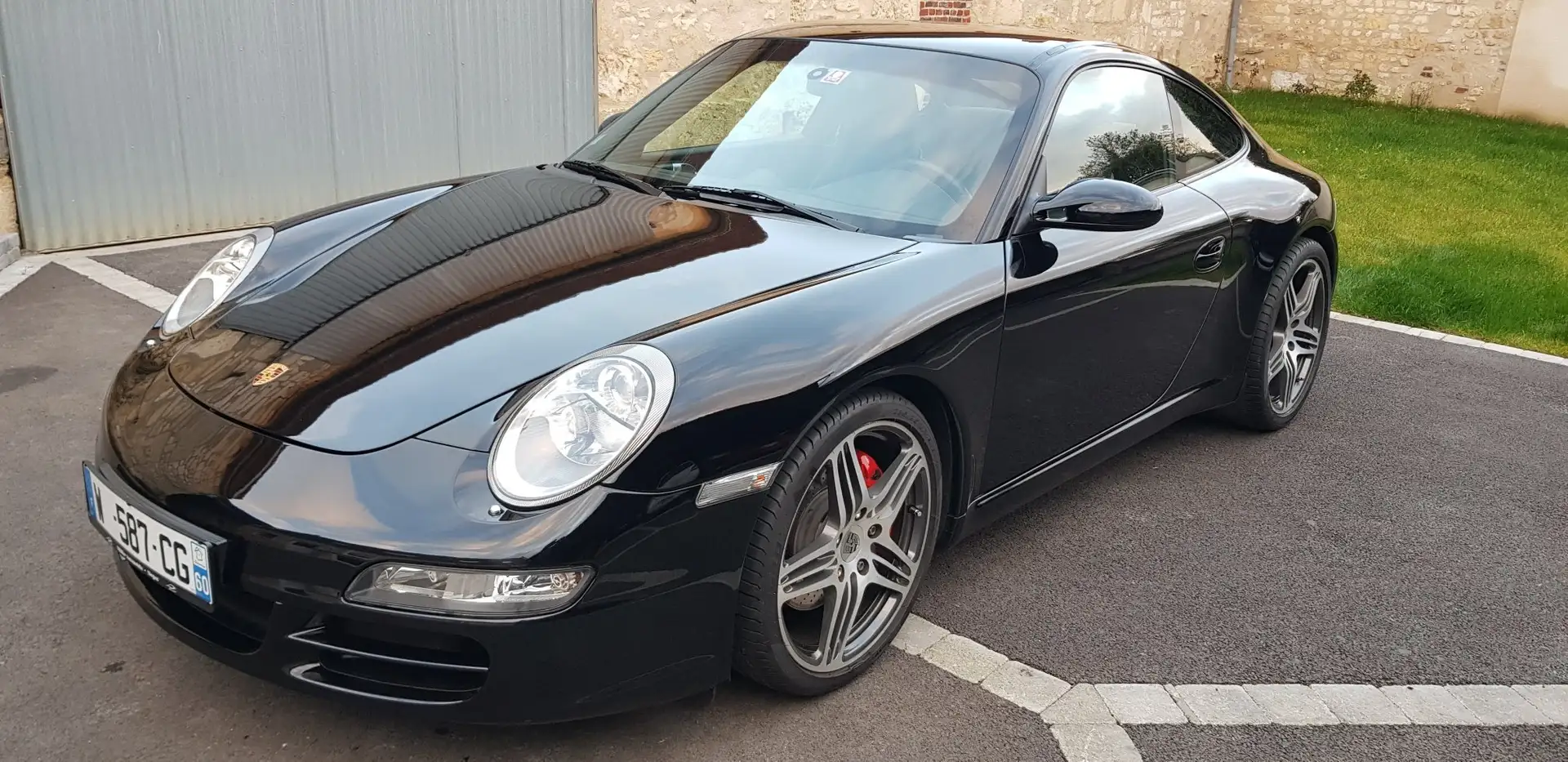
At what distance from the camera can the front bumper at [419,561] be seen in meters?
2.16

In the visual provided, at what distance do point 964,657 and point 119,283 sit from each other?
4855mm

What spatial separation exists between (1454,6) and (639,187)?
654 inches

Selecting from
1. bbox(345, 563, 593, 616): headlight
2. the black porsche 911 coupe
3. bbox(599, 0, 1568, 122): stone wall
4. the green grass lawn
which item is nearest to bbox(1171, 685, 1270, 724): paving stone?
the black porsche 911 coupe

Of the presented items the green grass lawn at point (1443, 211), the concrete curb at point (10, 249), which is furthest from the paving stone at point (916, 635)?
the concrete curb at point (10, 249)

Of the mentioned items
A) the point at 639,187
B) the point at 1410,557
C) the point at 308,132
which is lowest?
the point at 1410,557

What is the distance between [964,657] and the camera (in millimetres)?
2990

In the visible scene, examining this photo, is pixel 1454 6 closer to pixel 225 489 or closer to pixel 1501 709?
pixel 1501 709

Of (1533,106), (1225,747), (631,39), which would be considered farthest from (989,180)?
(1533,106)

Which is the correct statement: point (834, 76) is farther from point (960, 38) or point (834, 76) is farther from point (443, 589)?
point (443, 589)

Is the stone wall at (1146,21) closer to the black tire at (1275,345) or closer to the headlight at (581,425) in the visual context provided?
the black tire at (1275,345)

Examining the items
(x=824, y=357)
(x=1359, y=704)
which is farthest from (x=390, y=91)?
(x=1359, y=704)

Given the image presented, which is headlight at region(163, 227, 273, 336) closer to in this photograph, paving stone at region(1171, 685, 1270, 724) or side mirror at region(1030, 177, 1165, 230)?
side mirror at region(1030, 177, 1165, 230)

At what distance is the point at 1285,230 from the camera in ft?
14.4

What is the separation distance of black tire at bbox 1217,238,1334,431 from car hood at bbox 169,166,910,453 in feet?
6.64
